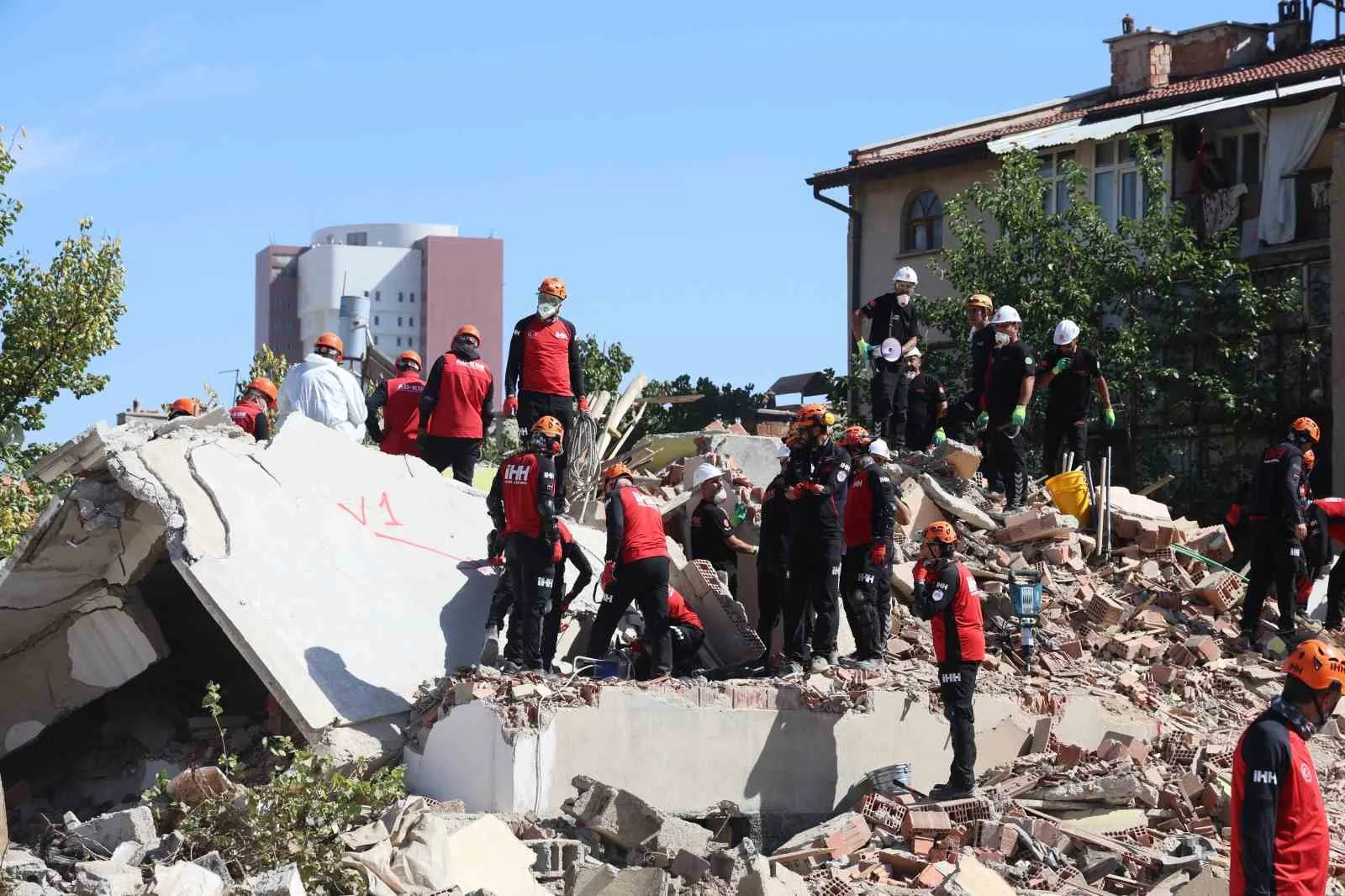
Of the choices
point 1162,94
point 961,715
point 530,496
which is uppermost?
point 1162,94

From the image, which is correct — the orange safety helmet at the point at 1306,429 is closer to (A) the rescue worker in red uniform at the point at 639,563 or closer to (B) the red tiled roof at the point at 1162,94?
(A) the rescue worker in red uniform at the point at 639,563

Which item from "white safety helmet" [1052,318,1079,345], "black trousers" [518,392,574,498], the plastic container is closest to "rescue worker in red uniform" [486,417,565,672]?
"black trousers" [518,392,574,498]

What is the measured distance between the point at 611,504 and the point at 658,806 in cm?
200

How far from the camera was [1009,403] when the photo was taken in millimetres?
15719

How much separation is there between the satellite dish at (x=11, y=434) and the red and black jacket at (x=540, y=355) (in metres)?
8.67

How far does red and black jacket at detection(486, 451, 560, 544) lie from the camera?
37.7 ft

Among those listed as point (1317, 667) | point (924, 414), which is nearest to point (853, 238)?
point (924, 414)

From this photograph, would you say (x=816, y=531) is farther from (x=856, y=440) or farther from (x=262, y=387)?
(x=262, y=387)

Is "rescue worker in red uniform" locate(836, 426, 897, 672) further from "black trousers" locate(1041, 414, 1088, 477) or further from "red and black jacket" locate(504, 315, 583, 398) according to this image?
"black trousers" locate(1041, 414, 1088, 477)

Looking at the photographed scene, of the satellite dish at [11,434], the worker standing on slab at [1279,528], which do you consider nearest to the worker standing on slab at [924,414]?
the worker standing on slab at [1279,528]

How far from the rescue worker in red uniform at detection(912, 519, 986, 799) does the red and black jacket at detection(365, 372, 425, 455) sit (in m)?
5.86

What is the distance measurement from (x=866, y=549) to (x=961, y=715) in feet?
6.29

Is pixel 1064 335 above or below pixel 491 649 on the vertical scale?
above

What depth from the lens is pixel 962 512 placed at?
15.6 metres
